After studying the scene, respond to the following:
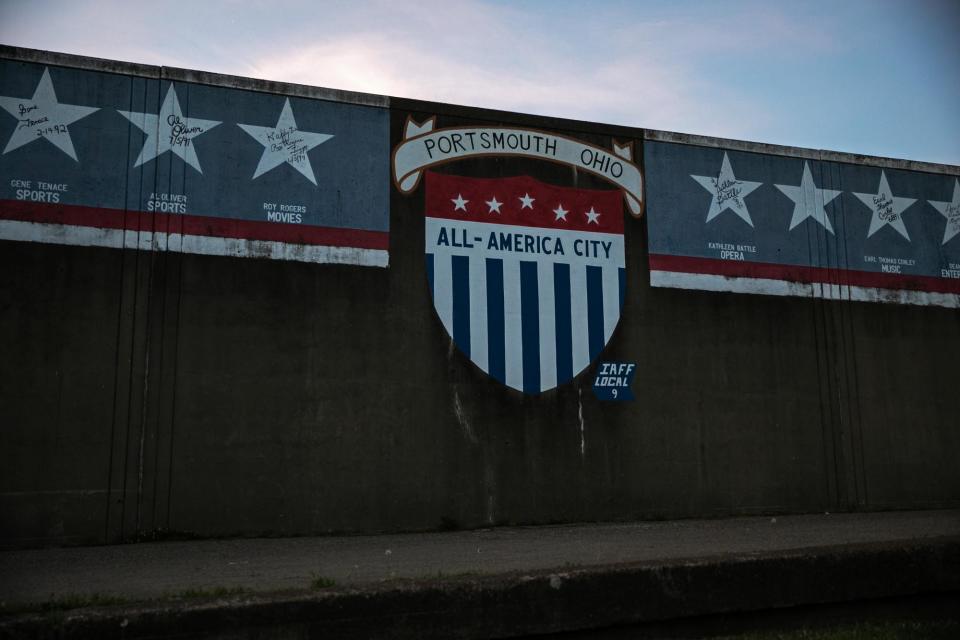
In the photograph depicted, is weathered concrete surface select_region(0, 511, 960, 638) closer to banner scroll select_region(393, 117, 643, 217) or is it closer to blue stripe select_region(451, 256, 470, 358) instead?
blue stripe select_region(451, 256, 470, 358)

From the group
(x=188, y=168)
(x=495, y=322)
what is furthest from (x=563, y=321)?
(x=188, y=168)

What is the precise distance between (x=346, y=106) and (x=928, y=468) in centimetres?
1037

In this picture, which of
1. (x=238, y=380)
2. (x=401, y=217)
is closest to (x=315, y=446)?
(x=238, y=380)

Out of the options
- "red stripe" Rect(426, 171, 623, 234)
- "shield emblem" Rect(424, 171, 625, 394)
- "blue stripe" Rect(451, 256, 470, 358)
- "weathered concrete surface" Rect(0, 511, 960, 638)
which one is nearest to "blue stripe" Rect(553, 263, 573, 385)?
"shield emblem" Rect(424, 171, 625, 394)

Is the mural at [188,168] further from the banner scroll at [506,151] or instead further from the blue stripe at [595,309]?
the blue stripe at [595,309]

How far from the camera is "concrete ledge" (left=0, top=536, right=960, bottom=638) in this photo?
4625mm

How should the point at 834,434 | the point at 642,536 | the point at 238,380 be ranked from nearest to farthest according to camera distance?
1. the point at 642,536
2. the point at 238,380
3. the point at 834,434

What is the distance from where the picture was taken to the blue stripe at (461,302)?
38.5 ft

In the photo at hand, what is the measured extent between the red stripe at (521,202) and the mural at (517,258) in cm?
1

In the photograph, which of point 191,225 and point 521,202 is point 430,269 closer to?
point 521,202

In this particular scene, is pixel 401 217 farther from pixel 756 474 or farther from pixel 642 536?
pixel 756 474

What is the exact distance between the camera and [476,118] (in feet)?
40.6

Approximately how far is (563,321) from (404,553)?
15.2ft

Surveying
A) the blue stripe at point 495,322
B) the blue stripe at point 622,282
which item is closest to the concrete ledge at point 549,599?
the blue stripe at point 495,322
